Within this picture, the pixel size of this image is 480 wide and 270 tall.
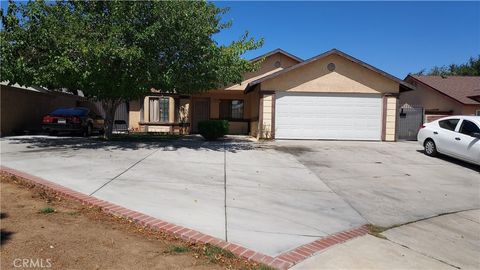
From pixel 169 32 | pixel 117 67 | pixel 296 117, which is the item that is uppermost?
pixel 169 32

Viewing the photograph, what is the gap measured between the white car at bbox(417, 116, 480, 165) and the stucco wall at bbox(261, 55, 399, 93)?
4828 millimetres

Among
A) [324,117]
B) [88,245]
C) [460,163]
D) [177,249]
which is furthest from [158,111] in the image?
[177,249]

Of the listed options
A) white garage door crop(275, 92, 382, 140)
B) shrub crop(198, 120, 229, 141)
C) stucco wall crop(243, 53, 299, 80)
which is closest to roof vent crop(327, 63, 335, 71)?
white garage door crop(275, 92, 382, 140)

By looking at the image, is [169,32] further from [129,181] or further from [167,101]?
[167,101]

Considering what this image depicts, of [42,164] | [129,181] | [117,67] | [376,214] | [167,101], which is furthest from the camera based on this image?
[167,101]

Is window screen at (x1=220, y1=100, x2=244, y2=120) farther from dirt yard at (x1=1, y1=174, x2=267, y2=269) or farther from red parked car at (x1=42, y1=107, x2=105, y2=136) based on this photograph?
dirt yard at (x1=1, y1=174, x2=267, y2=269)

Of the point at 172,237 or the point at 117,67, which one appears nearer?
the point at 172,237

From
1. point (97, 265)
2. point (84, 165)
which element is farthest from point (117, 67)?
point (97, 265)

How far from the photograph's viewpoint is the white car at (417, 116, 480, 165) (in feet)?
41.0

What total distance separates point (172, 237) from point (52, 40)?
9870 mm

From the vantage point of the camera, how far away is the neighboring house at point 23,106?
17.2m

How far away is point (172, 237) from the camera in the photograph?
17.0ft

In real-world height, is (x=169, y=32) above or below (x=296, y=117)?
above

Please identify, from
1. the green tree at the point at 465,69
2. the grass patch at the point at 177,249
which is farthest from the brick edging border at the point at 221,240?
the green tree at the point at 465,69
